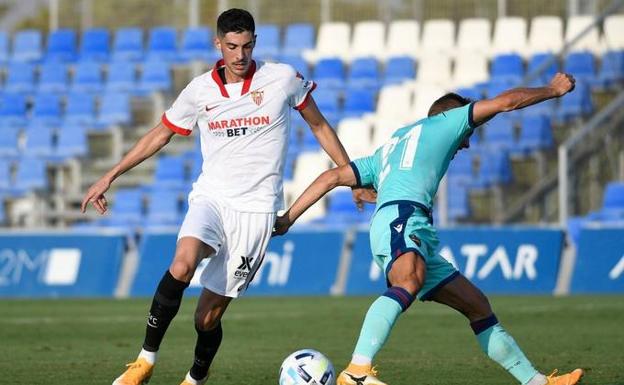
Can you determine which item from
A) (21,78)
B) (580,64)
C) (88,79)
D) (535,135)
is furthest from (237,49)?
(21,78)

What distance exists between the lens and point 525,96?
782 cm

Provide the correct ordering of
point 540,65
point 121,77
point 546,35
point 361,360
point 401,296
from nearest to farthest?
point 361,360 < point 401,296 < point 540,65 < point 546,35 < point 121,77

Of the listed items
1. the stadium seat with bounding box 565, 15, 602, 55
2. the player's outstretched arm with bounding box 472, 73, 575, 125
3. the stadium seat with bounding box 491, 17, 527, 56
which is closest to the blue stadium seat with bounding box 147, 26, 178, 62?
the stadium seat with bounding box 491, 17, 527, 56

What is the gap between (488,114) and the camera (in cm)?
791

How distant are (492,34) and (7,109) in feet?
34.8

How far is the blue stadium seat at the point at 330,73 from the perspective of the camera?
28109mm

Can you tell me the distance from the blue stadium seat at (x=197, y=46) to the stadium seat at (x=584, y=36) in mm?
7757

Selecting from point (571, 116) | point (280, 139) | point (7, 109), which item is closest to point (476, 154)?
point (571, 116)

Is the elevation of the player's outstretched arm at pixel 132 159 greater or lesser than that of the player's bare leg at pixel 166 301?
greater

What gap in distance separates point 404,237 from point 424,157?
539mm

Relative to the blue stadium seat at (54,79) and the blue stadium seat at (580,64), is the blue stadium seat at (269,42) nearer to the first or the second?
the blue stadium seat at (54,79)

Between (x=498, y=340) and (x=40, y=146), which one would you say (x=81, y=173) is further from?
(x=498, y=340)

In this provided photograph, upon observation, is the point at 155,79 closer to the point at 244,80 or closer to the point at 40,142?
the point at 40,142

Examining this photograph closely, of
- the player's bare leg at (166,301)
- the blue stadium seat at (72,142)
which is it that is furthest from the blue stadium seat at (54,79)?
the player's bare leg at (166,301)
